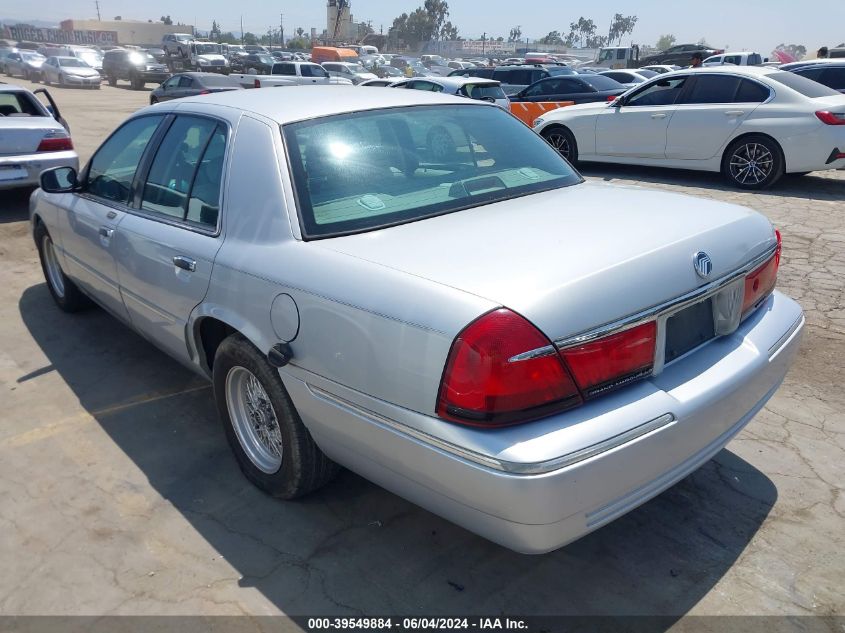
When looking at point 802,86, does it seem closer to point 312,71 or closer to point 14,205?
point 14,205

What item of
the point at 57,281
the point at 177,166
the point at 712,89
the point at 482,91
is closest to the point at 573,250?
the point at 177,166

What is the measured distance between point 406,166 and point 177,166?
1.22m

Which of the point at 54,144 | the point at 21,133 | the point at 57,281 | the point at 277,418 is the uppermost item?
the point at 21,133

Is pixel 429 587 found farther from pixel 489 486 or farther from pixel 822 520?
pixel 822 520

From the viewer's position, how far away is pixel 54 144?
8.41 meters

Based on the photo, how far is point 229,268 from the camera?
2863 millimetres

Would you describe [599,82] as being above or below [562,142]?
above

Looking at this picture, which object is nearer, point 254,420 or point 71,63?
point 254,420

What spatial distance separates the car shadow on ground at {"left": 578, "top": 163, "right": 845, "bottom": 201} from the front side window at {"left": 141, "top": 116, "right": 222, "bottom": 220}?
23.5 feet

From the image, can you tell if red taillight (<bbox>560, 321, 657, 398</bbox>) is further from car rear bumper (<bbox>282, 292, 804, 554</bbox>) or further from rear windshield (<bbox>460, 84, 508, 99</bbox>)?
rear windshield (<bbox>460, 84, 508, 99</bbox>)

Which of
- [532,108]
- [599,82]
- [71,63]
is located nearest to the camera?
[532,108]

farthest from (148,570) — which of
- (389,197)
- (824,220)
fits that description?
(824,220)

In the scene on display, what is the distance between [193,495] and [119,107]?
77.6 ft

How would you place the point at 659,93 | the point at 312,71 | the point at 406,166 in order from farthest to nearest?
the point at 312,71, the point at 659,93, the point at 406,166
